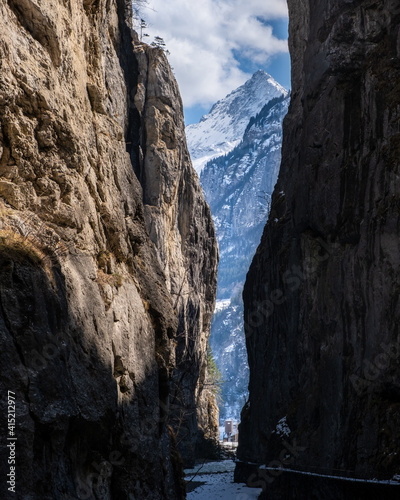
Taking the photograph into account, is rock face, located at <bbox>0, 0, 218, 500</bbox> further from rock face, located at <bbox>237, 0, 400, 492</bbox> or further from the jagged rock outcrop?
the jagged rock outcrop

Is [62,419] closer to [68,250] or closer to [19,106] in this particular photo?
[68,250]

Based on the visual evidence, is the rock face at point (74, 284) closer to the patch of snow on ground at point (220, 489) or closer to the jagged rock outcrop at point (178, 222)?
the patch of snow on ground at point (220, 489)

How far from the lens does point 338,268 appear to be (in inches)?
836

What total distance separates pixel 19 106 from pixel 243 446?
25858 millimetres

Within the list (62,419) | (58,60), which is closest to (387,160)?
(58,60)

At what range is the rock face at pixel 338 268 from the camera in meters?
17.7

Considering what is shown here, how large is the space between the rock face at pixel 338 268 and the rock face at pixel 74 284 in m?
7.21

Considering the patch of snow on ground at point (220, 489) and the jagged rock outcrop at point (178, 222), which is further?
the jagged rock outcrop at point (178, 222)

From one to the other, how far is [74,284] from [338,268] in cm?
1422

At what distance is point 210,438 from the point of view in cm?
4828

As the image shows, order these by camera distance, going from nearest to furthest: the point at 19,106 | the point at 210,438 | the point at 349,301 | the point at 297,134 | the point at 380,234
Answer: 1. the point at 19,106
2. the point at 380,234
3. the point at 349,301
4. the point at 297,134
5. the point at 210,438

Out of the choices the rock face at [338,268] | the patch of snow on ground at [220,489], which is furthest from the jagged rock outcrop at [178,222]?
the rock face at [338,268]

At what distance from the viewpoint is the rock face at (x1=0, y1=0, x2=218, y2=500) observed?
7.14 m

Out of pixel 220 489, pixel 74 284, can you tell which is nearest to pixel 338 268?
pixel 220 489
